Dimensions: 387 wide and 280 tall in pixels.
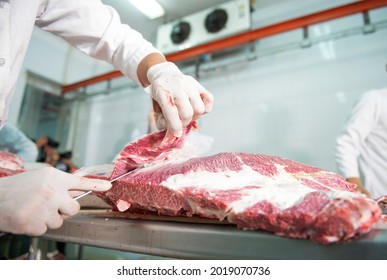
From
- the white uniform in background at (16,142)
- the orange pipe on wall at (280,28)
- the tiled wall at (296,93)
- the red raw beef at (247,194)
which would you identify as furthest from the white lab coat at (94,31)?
the tiled wall at (296,93)

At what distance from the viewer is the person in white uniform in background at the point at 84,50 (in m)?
0.80

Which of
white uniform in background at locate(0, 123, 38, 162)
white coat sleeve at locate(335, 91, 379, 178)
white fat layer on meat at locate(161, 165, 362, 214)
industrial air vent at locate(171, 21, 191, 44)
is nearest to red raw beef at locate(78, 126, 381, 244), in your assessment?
white fat layer on meat at locate(161, 165, 362, 214)

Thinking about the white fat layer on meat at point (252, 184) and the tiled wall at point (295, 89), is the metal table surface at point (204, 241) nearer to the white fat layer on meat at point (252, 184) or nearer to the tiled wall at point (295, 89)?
the white fat layer on meat at point (252, 184)

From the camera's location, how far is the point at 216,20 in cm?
418

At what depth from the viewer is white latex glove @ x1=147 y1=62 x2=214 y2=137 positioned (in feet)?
3.75

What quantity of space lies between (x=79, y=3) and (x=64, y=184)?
1.22 m

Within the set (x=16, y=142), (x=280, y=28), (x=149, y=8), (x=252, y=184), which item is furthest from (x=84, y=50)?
(x=149, y=8)

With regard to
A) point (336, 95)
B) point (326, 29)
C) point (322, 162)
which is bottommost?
point (322, 162)

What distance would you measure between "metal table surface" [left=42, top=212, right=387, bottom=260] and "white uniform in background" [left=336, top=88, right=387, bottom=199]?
6.57ft

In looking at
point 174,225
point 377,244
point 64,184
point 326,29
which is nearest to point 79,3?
point 64,184

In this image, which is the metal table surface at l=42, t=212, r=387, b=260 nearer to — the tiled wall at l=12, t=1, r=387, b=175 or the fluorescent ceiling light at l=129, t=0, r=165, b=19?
the tiled wall at l=12, t=1, r=387, b=175

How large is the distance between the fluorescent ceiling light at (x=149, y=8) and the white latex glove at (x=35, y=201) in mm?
4326

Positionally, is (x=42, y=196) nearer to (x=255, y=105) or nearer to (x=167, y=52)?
(x=255, y=105)

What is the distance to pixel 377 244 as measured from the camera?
55 cm
